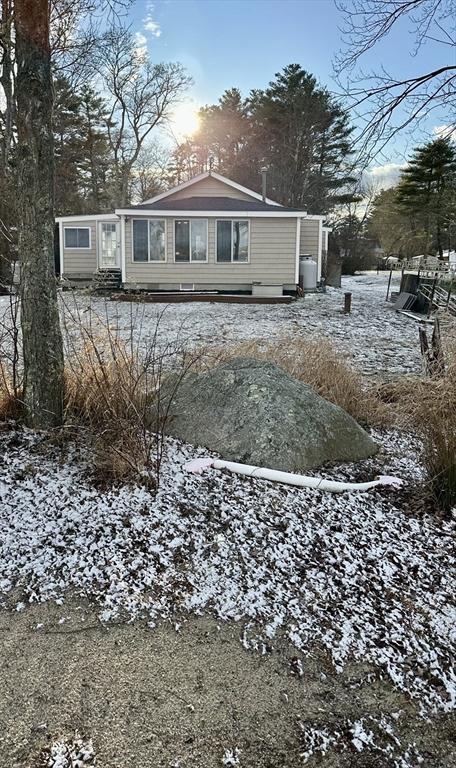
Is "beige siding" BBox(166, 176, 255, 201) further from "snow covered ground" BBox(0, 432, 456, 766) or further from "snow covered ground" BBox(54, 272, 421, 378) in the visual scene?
"snow covered ground" BBox(0, 432, 456, 766)

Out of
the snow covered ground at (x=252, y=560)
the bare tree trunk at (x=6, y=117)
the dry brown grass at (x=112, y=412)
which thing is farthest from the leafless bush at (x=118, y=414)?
the bare tree trunk at (x=6, y=117)

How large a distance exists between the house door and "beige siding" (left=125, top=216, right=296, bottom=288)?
228cm

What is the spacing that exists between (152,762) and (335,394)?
3.39 m

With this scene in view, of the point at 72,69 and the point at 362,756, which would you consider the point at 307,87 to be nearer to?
the point at 72,69

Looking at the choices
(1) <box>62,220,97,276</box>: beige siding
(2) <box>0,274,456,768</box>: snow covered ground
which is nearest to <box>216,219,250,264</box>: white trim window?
(1) <box>62,220,97,276</box>: beige siding

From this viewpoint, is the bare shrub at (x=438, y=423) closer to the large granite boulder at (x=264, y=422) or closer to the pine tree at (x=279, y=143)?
the large granite boulder at (x=264, y=422)

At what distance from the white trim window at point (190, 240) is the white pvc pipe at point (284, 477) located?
44.9 ft

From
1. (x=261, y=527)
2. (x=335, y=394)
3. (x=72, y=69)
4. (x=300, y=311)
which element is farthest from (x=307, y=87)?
(x=261, y=527)

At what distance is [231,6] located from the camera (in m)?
5.79

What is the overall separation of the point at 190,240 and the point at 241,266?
170 cm

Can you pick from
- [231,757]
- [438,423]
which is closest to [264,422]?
[438,423]

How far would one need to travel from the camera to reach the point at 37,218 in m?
3.02

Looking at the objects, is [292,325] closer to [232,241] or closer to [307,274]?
[232,241]

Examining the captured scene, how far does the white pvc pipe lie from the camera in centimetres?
301
